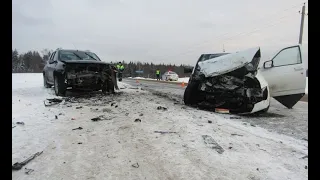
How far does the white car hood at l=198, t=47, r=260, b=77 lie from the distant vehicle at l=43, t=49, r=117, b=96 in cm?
311

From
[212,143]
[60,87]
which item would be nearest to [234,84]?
[212,143]

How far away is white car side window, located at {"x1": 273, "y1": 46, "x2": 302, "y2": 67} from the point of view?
716 cm

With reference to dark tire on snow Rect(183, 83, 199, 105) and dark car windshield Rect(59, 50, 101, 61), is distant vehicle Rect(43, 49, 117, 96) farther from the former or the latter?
dark tire on snow Rect(183, 83, 199, 105)

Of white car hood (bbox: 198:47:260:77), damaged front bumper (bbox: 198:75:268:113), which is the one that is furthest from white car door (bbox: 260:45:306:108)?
white car hood (bbox: 198:47:260:77)

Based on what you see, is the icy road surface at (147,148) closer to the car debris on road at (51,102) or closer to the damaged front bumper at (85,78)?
the car debris on road at (51,102)

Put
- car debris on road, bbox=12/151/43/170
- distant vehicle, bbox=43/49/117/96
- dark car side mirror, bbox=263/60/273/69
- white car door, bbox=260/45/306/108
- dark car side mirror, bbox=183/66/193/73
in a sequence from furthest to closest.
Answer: dark car side mirror, bbox=183/66/193/73
distant vehicle, bbox=43/49/117/96
dark car side mirror, bbox=263/60/273/69
white car door, bbox=260/45/306/108
car debris on road, bbox=12/151/43/170

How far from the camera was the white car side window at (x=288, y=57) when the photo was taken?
23.5 ft

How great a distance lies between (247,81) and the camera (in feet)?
22.3

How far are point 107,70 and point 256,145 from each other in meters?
5.75

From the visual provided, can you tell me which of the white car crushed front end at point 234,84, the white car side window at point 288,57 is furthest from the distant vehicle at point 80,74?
the white car side window at point 288,57

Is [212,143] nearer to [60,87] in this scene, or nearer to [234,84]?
[234,84]

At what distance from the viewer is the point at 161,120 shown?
209 inches
